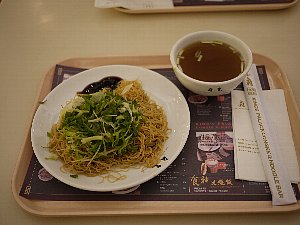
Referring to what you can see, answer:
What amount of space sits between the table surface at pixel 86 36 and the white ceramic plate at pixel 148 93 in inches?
4.3

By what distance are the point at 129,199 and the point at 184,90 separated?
49 cm

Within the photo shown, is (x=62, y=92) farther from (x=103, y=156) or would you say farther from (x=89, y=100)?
(x=103, y=156)

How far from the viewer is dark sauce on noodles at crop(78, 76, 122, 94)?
120 cm

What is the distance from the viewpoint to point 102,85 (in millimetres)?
1219

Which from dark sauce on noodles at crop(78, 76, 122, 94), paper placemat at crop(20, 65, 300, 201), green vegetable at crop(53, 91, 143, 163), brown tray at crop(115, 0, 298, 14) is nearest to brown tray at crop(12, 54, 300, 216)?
paper placemat at crop(20, 65, 300, 201)

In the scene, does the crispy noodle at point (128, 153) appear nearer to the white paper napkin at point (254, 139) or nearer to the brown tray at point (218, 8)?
the white paper napkin at point (254, 139)

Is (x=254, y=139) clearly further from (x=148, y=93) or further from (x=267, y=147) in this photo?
(x=148, y=93)

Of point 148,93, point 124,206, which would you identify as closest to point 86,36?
point 148,93

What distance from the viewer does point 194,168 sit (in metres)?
0.99

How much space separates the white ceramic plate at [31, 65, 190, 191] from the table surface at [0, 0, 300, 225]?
0.11 metres

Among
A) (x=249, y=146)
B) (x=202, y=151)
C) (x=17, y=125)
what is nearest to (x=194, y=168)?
(x=202, y=151)

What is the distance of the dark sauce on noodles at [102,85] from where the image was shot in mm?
1204

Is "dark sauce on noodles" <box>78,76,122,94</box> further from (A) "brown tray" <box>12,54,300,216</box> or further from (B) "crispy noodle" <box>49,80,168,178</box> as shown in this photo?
(A) "brown tray" <box>12,54,300,216</box>

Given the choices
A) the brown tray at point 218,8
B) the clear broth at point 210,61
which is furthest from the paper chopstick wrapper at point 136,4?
the clear broth at point 210,61
